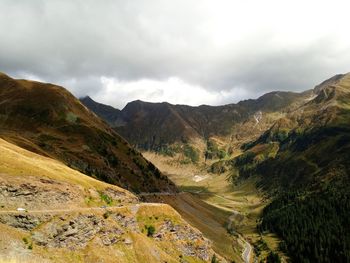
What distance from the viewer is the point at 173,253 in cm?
11200

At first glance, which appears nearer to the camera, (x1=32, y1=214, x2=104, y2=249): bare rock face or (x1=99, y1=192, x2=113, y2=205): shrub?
(x1=32, y1=214, x2=104, y2=249): bare rock face

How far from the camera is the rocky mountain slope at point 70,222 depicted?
69688 mm

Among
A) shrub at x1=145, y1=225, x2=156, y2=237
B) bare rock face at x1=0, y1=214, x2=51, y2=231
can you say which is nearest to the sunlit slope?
bare rock face at x1=0, y1=214, x2=51, y2=231

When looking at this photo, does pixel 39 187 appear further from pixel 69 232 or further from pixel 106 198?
pixel 106 198

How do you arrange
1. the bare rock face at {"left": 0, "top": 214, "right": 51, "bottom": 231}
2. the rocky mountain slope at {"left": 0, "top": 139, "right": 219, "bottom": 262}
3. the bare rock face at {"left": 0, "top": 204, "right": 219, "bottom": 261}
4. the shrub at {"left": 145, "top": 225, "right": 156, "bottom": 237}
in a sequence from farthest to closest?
the shrub at {"left": 145, "top": 225, "right": 156, "bottom": 237} < the bare rock face at {"left": 0, "top": 204, "right": 219, "bottom": 261} < the rocky mountain slope at {"left": 0, "top": 139, "right": 219, "bottom": 262} < the bare rock face at {"left": 0, "top": 214, "right": 51, "bottom": 231}

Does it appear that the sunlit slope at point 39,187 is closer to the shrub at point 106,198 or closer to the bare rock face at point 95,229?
the shrub at point 106,198

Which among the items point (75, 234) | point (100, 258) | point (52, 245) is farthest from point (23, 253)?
point (100, 258)

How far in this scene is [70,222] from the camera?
259 feet

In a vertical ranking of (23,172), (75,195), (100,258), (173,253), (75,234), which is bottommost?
(173,253)

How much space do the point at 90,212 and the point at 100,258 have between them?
11.6m

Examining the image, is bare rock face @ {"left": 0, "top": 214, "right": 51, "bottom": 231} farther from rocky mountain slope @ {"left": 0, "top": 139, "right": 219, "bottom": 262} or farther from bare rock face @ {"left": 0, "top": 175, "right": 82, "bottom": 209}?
bare rock face @ {"left": 0, "top": 175, "right": 82, "bottom": 209}

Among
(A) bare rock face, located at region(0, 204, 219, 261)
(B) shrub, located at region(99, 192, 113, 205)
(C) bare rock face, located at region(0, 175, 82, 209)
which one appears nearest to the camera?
(A) bare rock face, located at region(0, 204, 219, 261)

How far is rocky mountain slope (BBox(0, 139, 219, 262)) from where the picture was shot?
229ft

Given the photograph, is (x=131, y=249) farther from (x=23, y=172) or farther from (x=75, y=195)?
(x=23, y=172)
